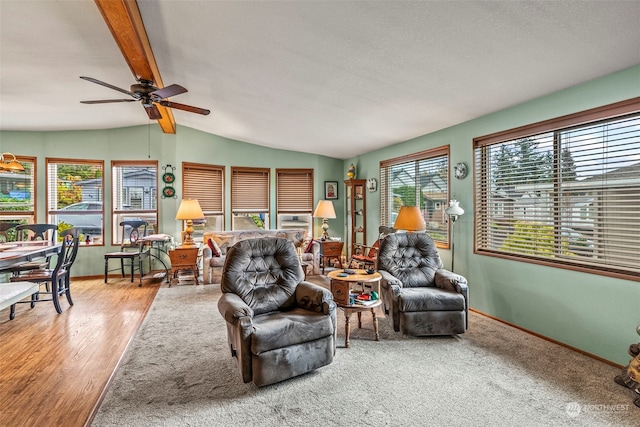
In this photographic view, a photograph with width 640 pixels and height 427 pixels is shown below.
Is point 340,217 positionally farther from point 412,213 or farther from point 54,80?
point 54,80

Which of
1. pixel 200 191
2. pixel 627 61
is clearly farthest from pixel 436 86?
pixel 200 191

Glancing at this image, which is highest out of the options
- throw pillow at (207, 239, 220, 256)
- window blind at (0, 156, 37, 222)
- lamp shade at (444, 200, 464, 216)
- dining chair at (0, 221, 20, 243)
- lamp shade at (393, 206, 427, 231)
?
window blind at (0, 156, 37, 222)

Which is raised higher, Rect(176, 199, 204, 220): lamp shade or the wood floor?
Rect(176, 199, 204, 220): lamp shade

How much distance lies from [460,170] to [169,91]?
11.8 feet

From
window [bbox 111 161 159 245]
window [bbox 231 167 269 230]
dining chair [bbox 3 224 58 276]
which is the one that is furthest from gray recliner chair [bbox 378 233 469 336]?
window [bbox 111 161 159 245]

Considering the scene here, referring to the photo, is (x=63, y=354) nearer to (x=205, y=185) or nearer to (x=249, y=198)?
(x=205, y=185)

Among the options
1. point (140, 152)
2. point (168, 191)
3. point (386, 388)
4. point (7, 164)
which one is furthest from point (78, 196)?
point (386, 388)

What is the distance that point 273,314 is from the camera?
8.79 feet

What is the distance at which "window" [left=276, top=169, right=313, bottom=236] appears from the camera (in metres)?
7.18

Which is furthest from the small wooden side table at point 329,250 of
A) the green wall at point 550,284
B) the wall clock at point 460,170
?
the wall clock at point 460,170

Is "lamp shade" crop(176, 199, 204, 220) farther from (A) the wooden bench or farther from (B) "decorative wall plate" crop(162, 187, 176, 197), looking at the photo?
(A) the wooden bench

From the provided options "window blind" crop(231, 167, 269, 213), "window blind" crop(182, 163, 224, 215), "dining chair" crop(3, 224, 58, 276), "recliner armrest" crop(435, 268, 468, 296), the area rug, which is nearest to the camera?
the area rug

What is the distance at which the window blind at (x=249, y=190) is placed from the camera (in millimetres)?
6837

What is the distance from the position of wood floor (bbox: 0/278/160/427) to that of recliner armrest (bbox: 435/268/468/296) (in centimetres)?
319
